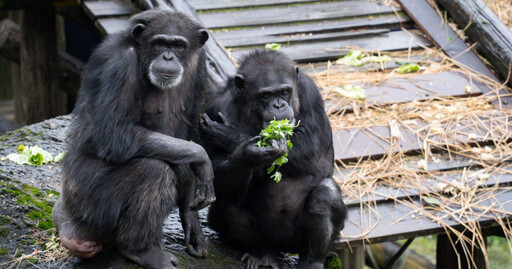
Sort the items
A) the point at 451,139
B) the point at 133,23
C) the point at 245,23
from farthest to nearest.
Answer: the point at 245,23 → the point at 451,139 → the point at 133,23

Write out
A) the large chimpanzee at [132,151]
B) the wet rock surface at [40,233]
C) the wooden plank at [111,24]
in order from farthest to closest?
the wooden plank at [111,24] < the wet rock surface at [40,233] < the large chimpanzee at [132,151]

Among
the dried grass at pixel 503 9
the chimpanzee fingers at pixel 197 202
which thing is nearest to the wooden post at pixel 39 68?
the dried grass at pixel 503 9

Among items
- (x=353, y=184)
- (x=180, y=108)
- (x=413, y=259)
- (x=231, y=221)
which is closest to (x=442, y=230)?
(x=353, y=184)

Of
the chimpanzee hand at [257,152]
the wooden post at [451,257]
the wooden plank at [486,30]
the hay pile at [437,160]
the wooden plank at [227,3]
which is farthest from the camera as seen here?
the wooden plank at [227,3]

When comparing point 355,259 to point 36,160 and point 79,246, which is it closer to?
point 36,160

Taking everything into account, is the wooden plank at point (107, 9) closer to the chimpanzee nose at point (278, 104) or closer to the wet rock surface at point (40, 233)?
the wet rock surface at point (40, 233)

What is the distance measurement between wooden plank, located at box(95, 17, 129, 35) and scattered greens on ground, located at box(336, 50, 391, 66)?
2497mm

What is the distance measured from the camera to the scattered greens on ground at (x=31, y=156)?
20.3 ft

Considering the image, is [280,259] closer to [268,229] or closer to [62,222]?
[268,229]

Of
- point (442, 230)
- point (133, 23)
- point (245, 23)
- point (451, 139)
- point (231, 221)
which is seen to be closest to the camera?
point (133, 23)

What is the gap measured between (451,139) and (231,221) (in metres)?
2.61

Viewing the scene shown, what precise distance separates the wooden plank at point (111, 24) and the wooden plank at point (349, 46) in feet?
4.34

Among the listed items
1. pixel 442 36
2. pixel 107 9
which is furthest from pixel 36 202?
pixel 442 36

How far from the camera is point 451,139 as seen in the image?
675 centimetres
